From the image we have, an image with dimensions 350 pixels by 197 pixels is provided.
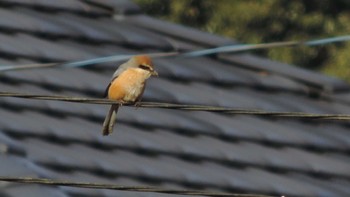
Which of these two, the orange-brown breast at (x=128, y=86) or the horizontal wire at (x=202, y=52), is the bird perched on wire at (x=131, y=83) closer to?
the orange-brown breast at (x=128, y=86)

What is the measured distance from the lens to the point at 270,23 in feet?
54.6

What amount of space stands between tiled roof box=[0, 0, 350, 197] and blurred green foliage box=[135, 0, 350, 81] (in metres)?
7.86

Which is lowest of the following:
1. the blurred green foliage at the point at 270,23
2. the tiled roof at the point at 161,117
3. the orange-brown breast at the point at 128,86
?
the orange-brown breast at the point at 128,86

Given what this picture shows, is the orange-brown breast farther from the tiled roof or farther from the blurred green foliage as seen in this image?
the blurred green foliage

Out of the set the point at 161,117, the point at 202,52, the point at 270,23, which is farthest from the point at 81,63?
the point at 270,23

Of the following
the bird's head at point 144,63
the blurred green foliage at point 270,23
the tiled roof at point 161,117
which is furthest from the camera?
the blurred green foliage at point 270,23

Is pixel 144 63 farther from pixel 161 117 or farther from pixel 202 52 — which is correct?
pixel 202 52

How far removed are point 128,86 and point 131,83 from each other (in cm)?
3

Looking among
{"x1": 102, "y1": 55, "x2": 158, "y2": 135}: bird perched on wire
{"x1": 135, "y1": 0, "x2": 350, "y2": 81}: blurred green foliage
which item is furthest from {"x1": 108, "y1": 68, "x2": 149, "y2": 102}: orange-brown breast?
{"x1": 135, "y1": 0, "x2": 350, "y2": 81}: blurred green foliage

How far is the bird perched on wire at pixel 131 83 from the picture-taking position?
6.37 m

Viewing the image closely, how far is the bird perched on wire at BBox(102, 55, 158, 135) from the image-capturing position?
637 centimetres

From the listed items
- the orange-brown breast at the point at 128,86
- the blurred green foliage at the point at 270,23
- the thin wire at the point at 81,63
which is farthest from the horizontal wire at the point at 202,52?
the blurred green foliage at the point at 270,23

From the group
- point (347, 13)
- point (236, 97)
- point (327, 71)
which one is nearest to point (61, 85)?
point (236, 97)

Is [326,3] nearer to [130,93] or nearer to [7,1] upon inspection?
[7,1]
